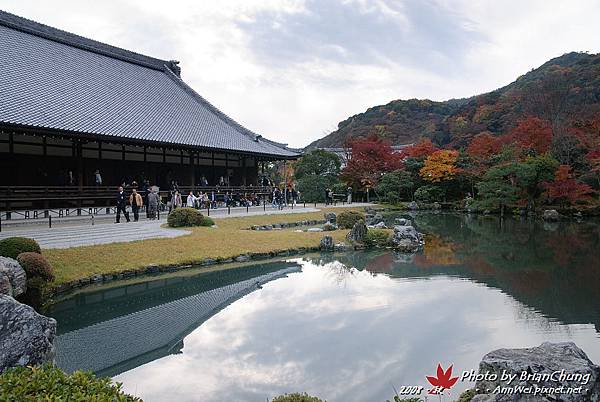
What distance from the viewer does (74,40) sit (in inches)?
961

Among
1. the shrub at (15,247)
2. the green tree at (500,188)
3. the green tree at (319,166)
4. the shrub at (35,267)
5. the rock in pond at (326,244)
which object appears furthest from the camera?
the green tree at (319,166)

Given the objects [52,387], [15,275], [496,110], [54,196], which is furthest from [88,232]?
[496,110]

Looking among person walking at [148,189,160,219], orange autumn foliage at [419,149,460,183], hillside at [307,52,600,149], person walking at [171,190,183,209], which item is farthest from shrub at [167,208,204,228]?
hillside at [307,52,600,149]

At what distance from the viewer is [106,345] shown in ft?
22.9

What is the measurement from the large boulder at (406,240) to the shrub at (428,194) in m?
21.4

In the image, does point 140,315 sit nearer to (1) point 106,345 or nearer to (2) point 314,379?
(1) point 106,345

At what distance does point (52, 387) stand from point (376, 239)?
14.3m

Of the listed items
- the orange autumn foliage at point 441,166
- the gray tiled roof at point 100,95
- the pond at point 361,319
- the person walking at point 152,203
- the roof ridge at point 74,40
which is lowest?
the pond at point 361,319

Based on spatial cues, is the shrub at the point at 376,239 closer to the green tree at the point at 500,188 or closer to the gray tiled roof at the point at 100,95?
the gray tiled roof at the point at 100,95

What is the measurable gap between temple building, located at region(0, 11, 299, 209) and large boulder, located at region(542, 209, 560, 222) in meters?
15.8

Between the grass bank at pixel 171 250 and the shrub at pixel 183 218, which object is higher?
the shrub at pixel 183 218

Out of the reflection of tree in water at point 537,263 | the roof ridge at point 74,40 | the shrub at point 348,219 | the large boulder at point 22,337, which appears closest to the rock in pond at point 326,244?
the reflection of tree in water at point 537,263

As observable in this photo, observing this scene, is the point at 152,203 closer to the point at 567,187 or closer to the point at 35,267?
the point at 35,267

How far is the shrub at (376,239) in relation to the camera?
651 inches
